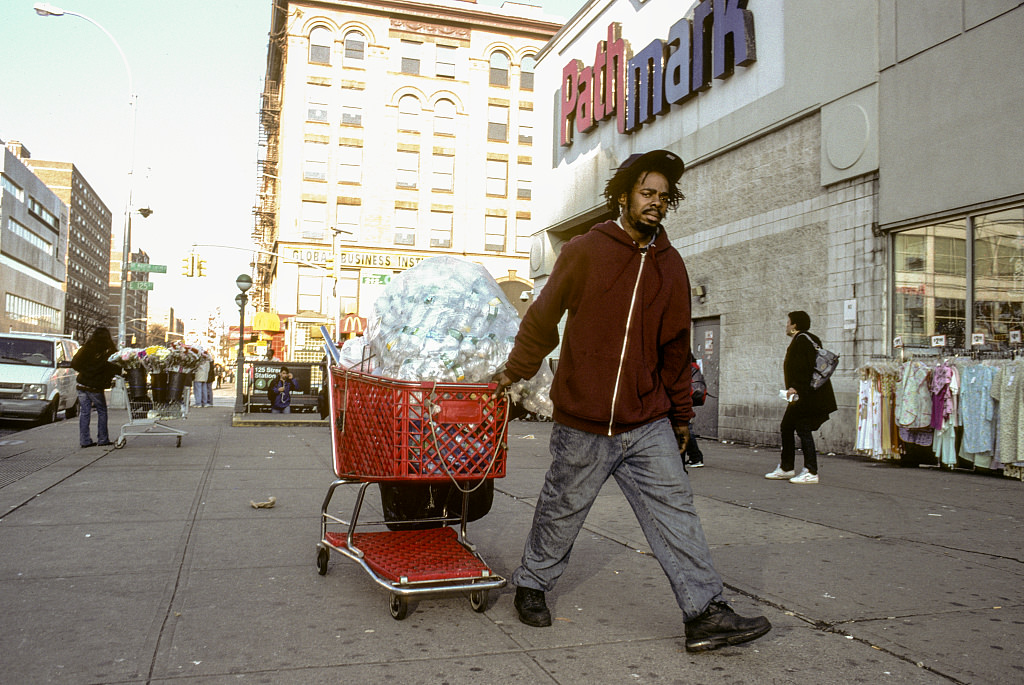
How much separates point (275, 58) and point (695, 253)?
4290 cm

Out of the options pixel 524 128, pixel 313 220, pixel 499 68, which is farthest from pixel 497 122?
pixel 313 220

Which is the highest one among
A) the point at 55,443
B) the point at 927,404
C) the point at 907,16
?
the point at 907,16

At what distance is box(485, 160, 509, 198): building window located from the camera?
161ft

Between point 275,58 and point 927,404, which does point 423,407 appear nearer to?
point 927,404

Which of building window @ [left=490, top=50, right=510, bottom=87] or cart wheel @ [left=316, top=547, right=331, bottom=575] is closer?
cart wheel @ [left=316, top=547, right=331, bottom=575]

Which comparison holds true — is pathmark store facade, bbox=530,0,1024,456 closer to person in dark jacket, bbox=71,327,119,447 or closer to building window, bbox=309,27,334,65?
person in dark jacket, bbox=71,327,119,447

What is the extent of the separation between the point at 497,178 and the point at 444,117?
15.5ft

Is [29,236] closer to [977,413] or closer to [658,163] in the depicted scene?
[977,413]

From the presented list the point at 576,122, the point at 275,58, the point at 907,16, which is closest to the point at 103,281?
the point at 275,58

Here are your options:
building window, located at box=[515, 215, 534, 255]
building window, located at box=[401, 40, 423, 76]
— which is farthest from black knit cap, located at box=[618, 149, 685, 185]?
building window, located at box=[401, 40, 423, 76]

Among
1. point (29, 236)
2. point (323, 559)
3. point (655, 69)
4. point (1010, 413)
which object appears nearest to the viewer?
point (323, 559)

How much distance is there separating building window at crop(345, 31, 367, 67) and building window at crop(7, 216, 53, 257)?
40.8 m

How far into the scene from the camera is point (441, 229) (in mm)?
48156

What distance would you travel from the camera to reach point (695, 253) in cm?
1588
